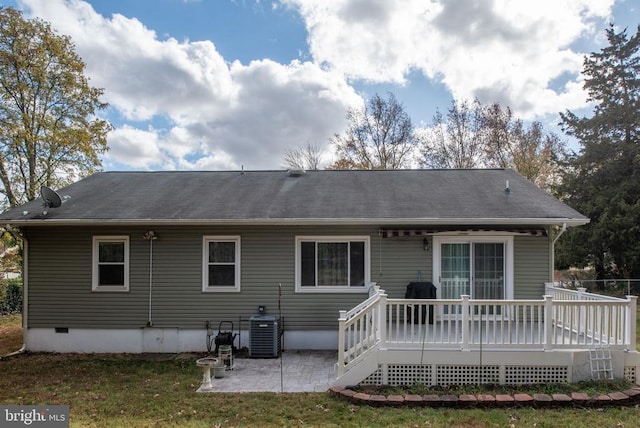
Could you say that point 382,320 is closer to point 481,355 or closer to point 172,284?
point 481,355

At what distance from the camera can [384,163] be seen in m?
25.8

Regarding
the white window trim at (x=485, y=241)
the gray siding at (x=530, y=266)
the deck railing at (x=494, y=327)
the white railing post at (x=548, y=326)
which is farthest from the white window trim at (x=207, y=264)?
the gray siding at (x=530, y=266)

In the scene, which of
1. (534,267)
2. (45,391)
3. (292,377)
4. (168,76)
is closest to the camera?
(45,391)

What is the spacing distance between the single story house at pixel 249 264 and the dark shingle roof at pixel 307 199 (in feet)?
0.22

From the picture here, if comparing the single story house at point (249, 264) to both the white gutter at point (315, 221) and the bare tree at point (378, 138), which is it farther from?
the bare tree at point (378, 138)

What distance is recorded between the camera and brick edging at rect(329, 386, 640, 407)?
17.1 ft

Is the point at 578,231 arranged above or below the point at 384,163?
below

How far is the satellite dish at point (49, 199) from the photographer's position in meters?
8.54

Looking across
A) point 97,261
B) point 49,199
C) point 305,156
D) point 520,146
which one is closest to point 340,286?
point 97,261

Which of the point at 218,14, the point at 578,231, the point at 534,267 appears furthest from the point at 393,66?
the point at 578,231

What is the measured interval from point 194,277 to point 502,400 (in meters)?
6.33

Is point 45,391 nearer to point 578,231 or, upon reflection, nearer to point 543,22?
point 543,22

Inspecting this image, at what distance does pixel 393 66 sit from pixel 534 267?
38.0 ft

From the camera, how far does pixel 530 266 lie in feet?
26.7
